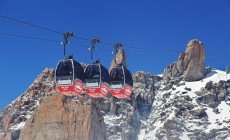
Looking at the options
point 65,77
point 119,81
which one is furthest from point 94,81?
point 119,81

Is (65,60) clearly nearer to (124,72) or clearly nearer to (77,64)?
(77,64)

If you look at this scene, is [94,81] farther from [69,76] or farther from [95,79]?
[69,76]

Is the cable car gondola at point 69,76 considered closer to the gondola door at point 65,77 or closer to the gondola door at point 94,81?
the gondola door at point 65,77

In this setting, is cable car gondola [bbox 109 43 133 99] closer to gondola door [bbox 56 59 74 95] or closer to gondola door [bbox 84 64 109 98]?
gondola door [bbox 84 64 109 98]

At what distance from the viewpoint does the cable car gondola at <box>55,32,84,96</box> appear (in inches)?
1353

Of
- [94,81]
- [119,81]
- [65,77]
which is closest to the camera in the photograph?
[65,77]

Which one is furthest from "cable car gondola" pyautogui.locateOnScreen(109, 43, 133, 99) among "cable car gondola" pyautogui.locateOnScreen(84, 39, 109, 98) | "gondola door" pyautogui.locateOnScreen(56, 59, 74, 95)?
"gondola door" pyautogui.locateOnScreen(56, 59, 74, 95)

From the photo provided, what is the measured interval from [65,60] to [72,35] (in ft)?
6.10

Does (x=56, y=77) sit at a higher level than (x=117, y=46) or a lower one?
lower

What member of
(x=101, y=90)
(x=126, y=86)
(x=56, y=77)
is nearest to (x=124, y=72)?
(x=126, y=86)

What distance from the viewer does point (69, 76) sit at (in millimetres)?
34594

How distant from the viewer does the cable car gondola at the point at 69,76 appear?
1353 inches

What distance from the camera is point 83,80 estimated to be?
117ft

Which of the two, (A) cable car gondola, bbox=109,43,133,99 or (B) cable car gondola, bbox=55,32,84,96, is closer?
(B) cable car gondola, bbox=55,32,84,96
